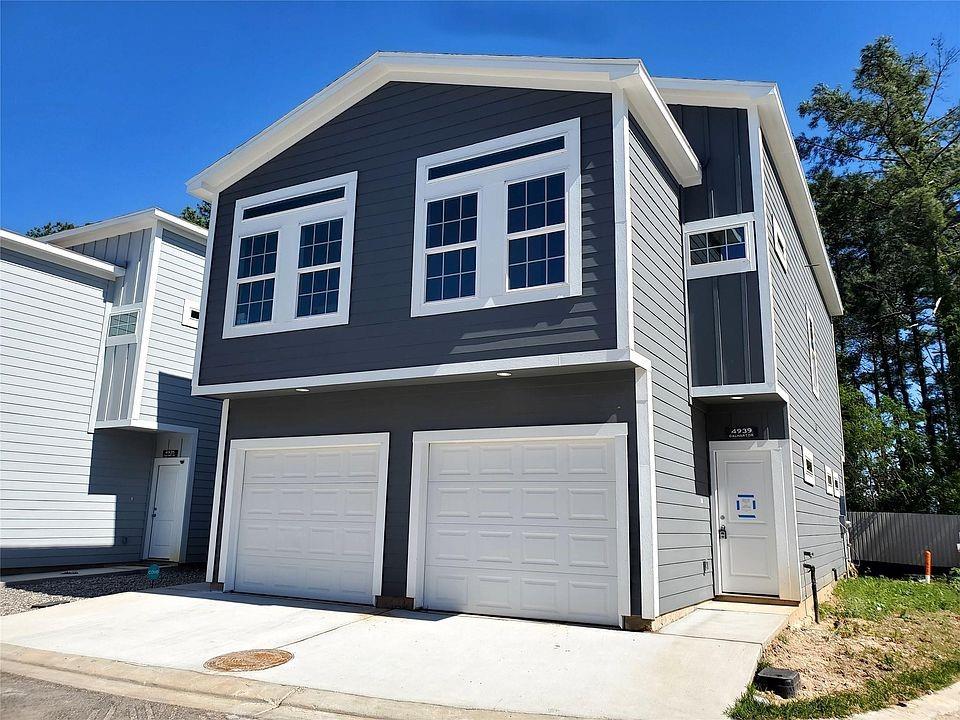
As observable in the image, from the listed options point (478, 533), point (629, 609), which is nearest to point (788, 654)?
point (629, 609)

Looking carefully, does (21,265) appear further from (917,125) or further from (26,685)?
(917,125)

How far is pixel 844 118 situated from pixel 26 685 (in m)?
27.8

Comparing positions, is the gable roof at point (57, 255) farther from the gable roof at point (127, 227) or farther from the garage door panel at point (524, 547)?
the garage door panel at point (524, 547)

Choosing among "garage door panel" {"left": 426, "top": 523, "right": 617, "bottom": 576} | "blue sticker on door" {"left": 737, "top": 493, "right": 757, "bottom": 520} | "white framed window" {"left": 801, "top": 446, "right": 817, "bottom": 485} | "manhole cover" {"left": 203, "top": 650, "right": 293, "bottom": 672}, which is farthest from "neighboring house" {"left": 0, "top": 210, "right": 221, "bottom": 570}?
"white framed window" {"left": 801, "top": 446, "right": 817, "bottom": 485}

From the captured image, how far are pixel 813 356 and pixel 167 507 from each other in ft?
45.1

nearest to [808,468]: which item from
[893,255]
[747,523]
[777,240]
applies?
[747,523]

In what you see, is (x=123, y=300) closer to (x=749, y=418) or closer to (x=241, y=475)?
(x=241, y=475)

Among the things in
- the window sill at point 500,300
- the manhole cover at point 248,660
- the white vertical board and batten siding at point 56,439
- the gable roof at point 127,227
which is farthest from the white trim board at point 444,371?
the gable roof at point 127,227

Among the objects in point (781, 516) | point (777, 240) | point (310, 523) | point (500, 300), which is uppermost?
point (777, 240)

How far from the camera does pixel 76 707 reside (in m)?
5.21

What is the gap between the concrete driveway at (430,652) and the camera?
17.7 feet

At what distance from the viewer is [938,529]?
17.7 meters

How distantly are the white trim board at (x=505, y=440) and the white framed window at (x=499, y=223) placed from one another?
5.12 ft

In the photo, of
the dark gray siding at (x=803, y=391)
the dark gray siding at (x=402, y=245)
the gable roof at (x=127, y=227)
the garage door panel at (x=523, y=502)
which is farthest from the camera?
the gable roof at (x=127, y=227)
